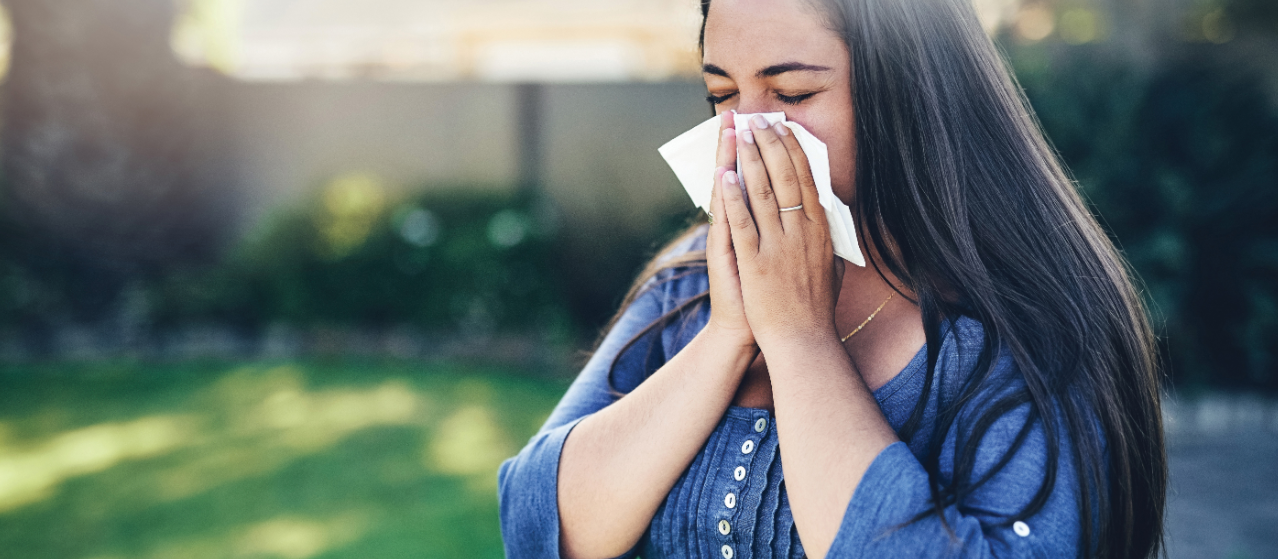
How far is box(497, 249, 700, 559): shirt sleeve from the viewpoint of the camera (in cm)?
141

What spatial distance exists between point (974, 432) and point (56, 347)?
267 inches

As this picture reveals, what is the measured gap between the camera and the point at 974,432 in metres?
1.18

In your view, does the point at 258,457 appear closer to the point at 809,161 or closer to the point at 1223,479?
the point at 809,161

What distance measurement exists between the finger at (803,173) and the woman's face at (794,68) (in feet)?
0.22

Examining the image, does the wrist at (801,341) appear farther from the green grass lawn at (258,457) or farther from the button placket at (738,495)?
the green grass lawn at (258,457)

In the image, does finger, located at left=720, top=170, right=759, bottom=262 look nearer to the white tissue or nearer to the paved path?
the white tissue

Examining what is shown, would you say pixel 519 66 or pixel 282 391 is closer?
pixel 282 391

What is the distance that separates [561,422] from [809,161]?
2.10ft

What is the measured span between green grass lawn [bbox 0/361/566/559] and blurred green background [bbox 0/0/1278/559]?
0.07ft

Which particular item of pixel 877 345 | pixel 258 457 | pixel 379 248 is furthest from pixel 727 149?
pixel 379 248

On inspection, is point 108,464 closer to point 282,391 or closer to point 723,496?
point 282,391

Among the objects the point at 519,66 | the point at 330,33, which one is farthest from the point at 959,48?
the point at 330,33

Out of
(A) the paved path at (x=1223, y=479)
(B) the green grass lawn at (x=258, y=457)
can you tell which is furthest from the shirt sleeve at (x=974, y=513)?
(B) the green grass lawn at (x=258, y=457)

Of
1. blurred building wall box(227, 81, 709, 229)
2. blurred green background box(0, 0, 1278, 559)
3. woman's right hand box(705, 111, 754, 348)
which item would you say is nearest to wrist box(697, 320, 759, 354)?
woman's right hand box(705, 111, 754, 348)
